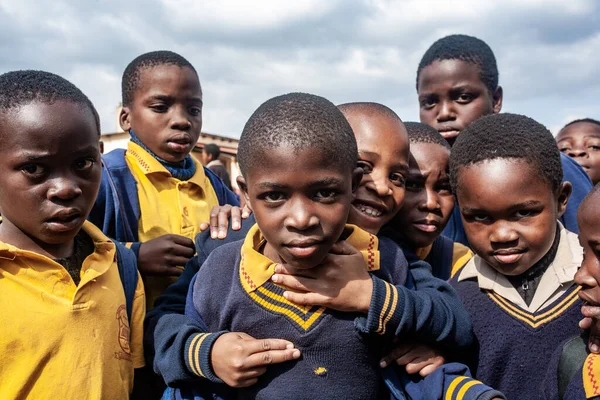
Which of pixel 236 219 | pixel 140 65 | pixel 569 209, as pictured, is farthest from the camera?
pixel 140 65

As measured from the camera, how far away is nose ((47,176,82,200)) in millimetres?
1872

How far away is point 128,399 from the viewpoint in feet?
6.78

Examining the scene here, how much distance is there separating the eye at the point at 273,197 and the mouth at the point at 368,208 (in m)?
0.47

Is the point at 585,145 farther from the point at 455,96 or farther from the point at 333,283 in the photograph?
the point at 333,283

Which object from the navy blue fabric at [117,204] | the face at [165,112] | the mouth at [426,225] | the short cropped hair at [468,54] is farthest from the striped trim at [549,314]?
the face at [165,112]

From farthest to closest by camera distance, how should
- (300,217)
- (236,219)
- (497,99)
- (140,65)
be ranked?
(497,99), (140,65), (236,219), (300,217)

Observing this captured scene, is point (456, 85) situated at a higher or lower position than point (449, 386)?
higher

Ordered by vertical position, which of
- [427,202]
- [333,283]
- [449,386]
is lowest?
[449,386]

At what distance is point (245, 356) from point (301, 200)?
1.76 ft

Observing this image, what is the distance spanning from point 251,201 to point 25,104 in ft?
2.69

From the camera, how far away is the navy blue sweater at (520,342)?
2.06m

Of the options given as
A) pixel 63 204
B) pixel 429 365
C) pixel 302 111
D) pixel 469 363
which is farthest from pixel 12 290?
pixel 469 363

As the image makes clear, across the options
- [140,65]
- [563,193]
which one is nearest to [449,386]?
[563,193]

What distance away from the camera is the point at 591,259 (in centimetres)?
182
